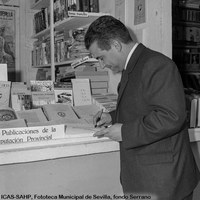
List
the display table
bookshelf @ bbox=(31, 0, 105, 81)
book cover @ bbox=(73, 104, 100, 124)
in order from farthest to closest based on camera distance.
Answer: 1. bookshelf @ bbox=(31, 0, 105, 81)
2. book cover @ bbox=(73, 104, 100, 124)
3. the display table

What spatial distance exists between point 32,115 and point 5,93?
0.77ft

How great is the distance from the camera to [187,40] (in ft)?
10.6

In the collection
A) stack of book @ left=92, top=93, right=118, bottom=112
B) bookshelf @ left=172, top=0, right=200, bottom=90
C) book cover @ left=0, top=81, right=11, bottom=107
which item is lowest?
stack of book @ left=92, top=93, right=118, bottom=112

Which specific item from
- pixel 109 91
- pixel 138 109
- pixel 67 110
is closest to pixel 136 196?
pixel 138 109

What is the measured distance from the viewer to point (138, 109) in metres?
1.07

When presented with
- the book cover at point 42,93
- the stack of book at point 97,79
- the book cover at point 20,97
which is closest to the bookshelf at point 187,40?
the stack of book at point 97,79

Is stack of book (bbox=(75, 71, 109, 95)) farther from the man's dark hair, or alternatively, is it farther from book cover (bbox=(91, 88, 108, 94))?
the man's dark hair

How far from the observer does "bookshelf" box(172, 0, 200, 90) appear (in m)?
3.16

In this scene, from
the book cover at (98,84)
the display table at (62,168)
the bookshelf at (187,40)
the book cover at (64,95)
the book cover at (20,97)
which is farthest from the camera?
the bookshelf at (187,40)

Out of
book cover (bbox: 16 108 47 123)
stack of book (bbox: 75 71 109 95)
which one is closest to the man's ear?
book cover (bbox: 16 108 47 123)

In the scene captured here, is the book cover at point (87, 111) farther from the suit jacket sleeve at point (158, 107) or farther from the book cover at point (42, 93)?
the suit jacket sleeve at point (158, 107)

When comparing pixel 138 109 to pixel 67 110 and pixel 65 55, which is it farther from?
pixel 65 55

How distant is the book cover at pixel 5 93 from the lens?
1.60m

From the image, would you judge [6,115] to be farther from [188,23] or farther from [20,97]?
[188,23]
